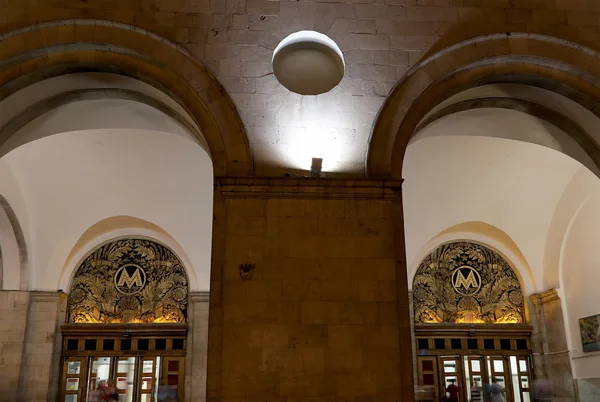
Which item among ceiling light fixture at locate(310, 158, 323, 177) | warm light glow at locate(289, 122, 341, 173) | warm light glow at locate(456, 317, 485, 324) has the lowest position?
warm light glow at locate(456, 317, 485, 324)

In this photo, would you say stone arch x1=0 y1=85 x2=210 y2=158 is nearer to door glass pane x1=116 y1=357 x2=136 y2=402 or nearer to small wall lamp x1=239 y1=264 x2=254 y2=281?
small wall lamp x1=239 y1=264 x2=254 y2=281

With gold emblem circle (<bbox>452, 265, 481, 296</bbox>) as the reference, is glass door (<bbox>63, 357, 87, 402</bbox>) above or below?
below

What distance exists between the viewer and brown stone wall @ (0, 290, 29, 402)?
32.4 feet

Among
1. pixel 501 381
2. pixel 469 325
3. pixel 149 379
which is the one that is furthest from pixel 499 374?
pixel 149 379

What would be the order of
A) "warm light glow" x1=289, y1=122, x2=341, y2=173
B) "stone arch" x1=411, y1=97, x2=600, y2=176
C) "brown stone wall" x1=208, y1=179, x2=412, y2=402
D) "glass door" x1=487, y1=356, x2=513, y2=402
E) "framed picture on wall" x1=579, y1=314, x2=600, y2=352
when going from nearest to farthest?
"brown stone wall" x1=208, y1=179, x2=412, y2=402, "warm light glow" x1=289, y1=122, x2=341, y2=173, "stone arch" x1=411, y1=97, x2=600, y2=176, "framed picture on wall" x1=579, y1=314, x2=600, y2=352, "glass door" x1=487, y1=356, x2=513, y2=402

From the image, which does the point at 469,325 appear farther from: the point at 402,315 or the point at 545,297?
the point at 402,315

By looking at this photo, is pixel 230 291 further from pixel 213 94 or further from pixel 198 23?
pixel 198 23

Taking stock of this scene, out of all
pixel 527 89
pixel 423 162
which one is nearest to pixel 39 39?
pixel 527 89

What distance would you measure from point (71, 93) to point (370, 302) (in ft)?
12.6

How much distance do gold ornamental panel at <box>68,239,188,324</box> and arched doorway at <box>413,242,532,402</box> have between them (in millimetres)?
4799

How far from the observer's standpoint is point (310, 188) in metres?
5.33

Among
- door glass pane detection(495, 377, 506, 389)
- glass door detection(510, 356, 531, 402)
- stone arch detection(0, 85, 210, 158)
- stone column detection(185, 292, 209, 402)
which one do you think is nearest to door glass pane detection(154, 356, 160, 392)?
stone column detection(185, 292, 209, 402)

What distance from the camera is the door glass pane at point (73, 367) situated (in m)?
10.7

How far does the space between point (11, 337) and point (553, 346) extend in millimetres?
9896
